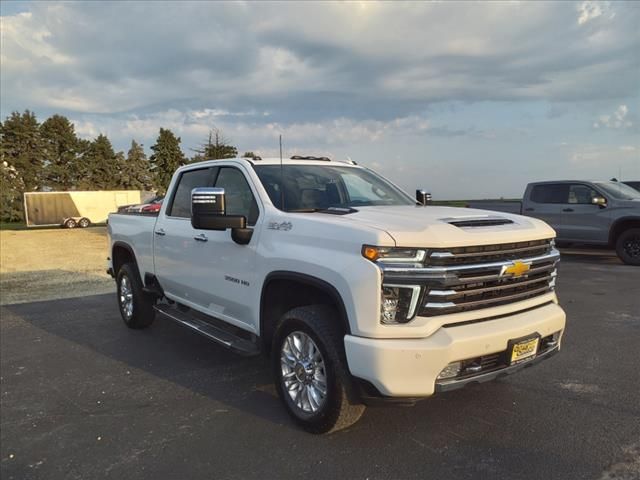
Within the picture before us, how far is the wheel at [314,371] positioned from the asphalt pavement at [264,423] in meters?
0.17

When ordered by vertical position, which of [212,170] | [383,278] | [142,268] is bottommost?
[142,268]

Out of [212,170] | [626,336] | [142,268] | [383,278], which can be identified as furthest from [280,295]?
[626,336]

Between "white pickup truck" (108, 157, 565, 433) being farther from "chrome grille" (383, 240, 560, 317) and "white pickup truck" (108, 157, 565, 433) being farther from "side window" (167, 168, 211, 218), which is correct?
"side window" (167, 168, 211, 218)

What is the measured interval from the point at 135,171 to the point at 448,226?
72.4 meters

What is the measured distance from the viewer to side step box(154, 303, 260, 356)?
4012 mm

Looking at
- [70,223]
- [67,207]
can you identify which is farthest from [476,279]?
[67,207]

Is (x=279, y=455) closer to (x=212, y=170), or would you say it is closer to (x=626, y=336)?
(x=212, y=170)

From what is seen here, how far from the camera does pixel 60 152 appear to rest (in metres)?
69.1

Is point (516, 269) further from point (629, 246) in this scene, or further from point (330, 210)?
point (629, 246)

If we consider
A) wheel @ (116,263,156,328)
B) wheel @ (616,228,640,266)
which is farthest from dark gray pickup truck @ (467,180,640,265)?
wheel @ (116,263,156,328)

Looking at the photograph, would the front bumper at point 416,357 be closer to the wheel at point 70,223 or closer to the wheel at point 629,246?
the wheel at point 629,246

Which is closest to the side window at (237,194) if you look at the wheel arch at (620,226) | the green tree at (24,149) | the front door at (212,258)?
the front door at (212,258)

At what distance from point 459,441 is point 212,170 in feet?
10.8

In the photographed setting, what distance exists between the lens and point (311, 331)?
10.7 ft
